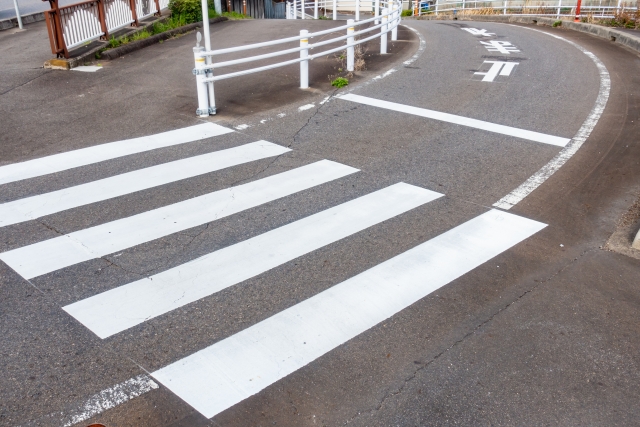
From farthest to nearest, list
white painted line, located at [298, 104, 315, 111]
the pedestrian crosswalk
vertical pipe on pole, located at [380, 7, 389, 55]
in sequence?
vertical pipe on pole, located at [380, 7, 389, 55]
white painted line, located at [298, 104, 315, 111]
the pedestrian crosswalk

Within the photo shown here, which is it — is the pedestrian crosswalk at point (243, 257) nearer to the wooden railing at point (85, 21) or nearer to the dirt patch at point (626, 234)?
the dirt patch at point (626, 234)

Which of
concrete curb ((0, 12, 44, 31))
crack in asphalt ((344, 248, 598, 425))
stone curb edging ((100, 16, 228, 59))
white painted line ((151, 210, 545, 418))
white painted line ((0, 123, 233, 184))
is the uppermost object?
concrete curb ((0, 12, 44, 31))

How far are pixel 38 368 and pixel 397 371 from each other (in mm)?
2472

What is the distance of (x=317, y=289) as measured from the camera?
203 inches

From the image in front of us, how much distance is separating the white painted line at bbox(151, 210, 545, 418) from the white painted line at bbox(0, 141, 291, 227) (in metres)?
3.09

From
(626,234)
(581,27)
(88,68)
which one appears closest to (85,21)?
(88,68)

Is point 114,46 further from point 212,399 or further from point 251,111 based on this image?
point 212,399

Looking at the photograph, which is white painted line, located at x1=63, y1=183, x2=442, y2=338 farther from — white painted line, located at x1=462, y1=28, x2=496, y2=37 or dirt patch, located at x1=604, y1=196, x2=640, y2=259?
white painted line, located at x1=462, y1=28, x2=496, y2=37

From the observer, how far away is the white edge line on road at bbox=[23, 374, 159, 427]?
3703 millimetres

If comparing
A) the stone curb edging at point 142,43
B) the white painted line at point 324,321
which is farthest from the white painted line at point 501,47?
the white painted line at point 324,321

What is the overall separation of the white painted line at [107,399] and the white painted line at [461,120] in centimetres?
693

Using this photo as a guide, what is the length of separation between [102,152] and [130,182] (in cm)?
127

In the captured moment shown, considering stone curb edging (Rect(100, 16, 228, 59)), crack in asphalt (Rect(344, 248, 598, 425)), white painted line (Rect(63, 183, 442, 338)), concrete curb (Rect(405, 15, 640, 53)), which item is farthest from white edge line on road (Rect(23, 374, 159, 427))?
concrete curb (Rect(405, 15, 640, 53))

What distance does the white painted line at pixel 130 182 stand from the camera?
6504 millimetres
